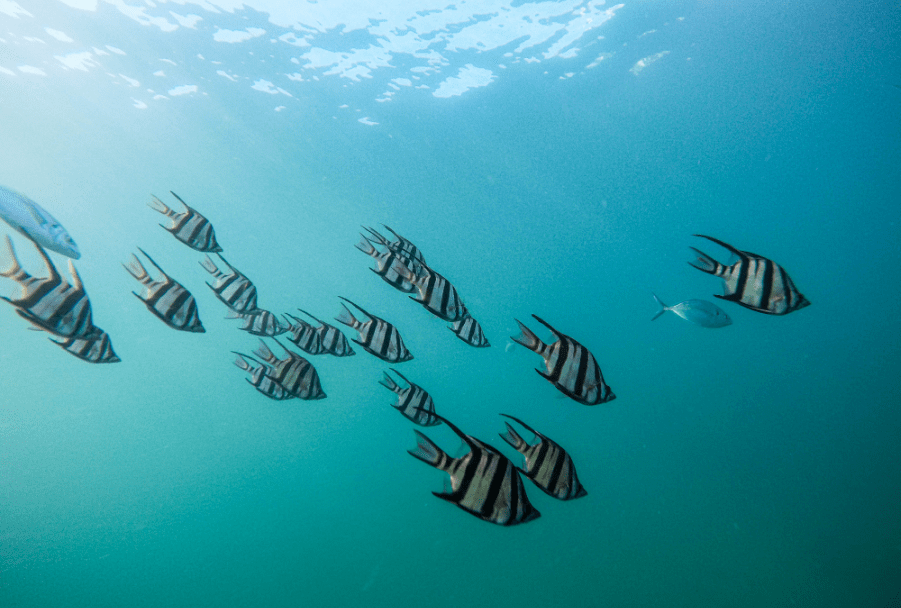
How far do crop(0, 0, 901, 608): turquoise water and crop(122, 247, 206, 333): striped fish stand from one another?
1139 centimetres

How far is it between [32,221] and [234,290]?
2405 mm

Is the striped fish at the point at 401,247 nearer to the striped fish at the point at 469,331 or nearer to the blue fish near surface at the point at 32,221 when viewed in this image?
the striped fish at the point at 469,331

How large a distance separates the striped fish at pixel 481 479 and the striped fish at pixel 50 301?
2.41m

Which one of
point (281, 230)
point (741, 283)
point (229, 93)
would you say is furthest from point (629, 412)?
Result: point (281, 230)

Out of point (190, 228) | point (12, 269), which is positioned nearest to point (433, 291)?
point (190, 228)

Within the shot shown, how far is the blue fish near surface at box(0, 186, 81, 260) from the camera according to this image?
2.01 metres

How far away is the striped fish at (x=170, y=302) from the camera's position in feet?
10.7

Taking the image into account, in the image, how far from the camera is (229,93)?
2262 cm

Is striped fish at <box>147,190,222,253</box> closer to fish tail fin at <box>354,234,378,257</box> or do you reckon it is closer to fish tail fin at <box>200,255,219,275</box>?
fish tail fin at <box>200,255,219,275</box>

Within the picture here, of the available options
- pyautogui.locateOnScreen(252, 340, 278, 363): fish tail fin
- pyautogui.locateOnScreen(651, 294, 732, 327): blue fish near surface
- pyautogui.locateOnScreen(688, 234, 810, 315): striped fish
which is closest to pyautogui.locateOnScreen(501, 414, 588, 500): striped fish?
pyautogui.locateOnScreen(688, 234, 810, 315): striped fish

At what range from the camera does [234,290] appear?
178 inches

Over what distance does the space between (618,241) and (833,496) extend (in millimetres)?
38677

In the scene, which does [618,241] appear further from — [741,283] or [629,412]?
[741,283]

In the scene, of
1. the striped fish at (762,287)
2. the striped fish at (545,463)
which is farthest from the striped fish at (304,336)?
the striped fish at (762,287)
